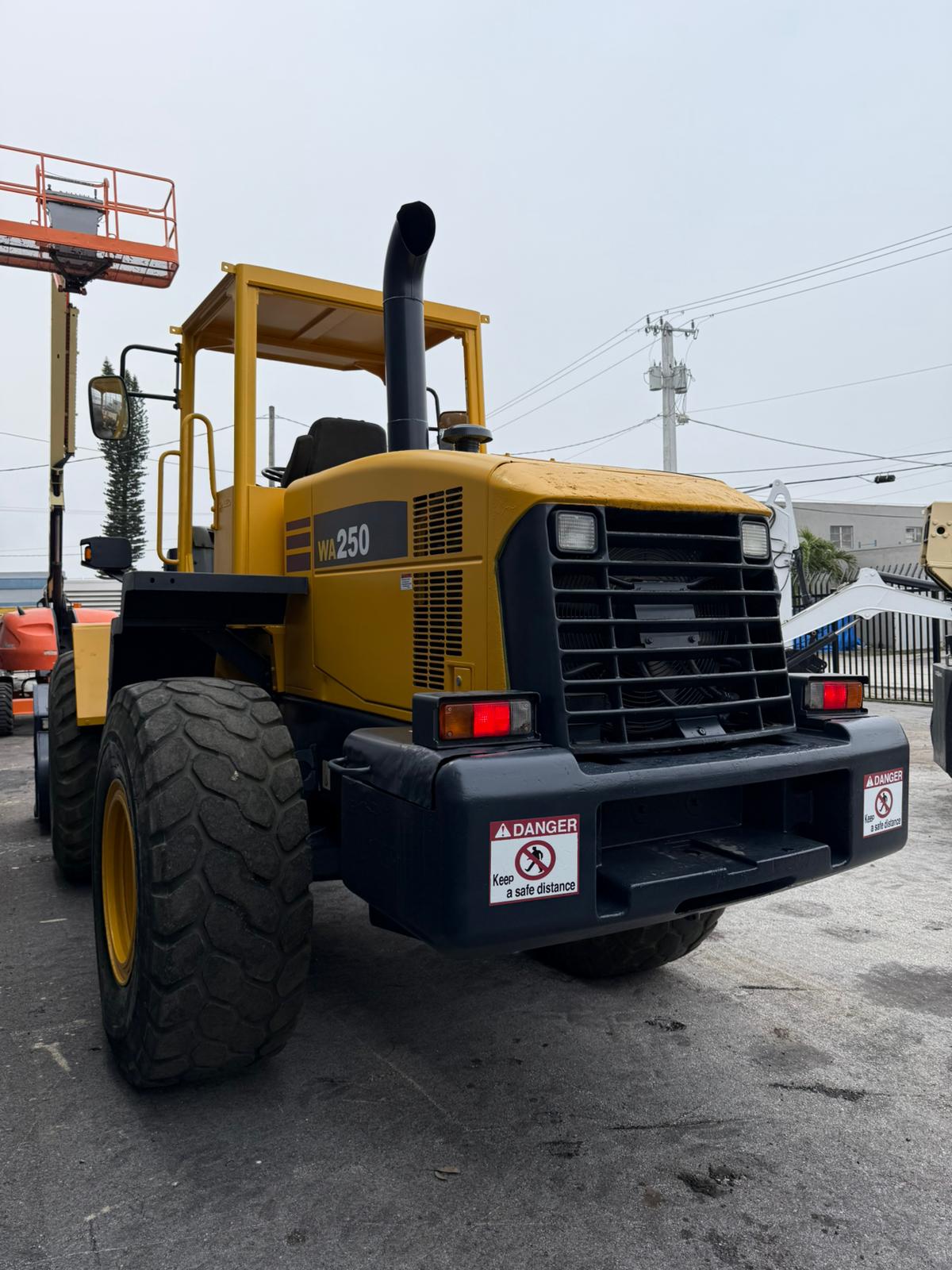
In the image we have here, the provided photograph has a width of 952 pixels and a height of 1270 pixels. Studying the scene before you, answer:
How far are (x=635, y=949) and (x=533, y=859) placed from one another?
1.69m

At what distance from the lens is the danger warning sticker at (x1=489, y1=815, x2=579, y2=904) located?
2.23 m

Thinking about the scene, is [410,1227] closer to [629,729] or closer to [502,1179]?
[502,1179]

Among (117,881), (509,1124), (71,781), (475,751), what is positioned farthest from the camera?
(71,781)

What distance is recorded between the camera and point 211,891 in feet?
8.56

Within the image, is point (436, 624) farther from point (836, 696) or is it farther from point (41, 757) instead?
point (41, 757)

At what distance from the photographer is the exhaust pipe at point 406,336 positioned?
3391 millimetres

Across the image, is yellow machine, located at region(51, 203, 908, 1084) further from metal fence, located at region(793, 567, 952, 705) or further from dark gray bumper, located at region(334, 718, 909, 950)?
metal fence, located at region(793, 567, 952, 705)

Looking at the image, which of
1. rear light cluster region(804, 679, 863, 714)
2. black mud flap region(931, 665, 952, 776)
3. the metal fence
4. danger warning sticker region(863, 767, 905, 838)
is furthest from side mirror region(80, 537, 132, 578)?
the metal fence

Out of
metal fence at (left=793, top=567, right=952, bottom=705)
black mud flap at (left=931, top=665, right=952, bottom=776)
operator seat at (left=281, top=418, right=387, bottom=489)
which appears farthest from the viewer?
metal fence at (left=793, top=567, right=952, bottom=705)


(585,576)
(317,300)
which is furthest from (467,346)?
(585,576)

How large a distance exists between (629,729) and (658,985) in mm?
1626

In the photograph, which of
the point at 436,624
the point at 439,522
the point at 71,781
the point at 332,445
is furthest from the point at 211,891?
the point at 71,781

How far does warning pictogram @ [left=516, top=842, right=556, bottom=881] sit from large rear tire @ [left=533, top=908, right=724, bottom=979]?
155 cm

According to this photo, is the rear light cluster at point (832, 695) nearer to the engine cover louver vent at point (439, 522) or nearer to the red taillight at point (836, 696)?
the red taillight at point (836, 696)
